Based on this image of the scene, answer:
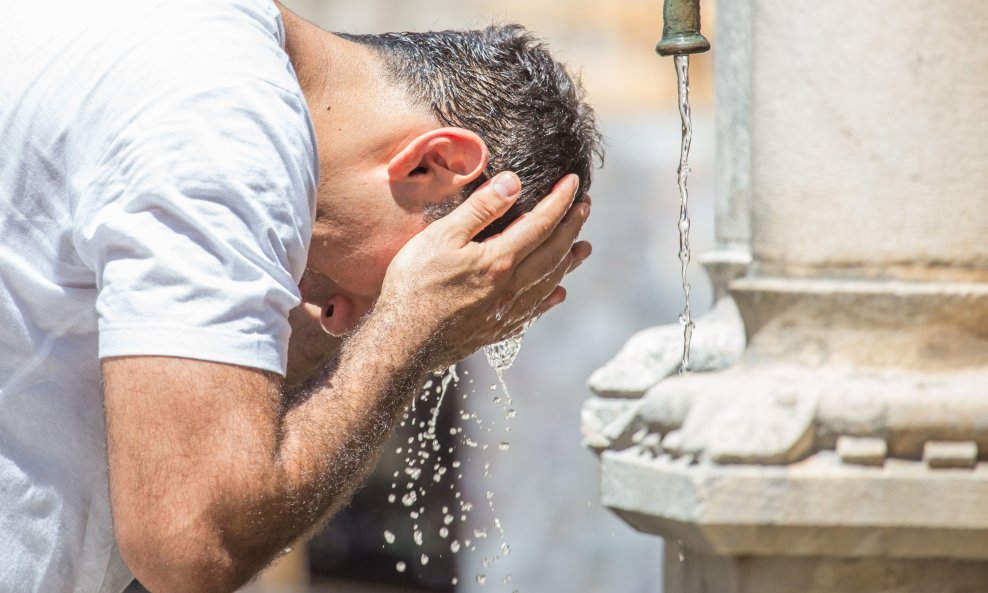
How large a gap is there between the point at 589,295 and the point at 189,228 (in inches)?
153

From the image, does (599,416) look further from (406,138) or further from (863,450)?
(863,450)

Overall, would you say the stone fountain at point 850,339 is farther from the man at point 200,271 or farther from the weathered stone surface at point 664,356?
the weathered stone surface at point 664,356

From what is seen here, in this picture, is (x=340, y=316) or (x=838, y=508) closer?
→ (x=838, y=508)

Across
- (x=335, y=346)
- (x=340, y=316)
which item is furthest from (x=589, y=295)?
(x=340, y=316)

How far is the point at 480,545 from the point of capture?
6.18 meters

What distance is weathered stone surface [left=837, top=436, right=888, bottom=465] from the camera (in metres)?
1.62

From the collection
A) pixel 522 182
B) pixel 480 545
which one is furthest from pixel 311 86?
pixel 480 545

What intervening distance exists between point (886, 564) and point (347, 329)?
110 centimetres

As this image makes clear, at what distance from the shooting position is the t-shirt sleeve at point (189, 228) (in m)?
1.66

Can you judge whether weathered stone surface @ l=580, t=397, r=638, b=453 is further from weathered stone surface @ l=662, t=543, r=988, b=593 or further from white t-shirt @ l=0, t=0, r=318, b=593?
white t-shirt @ l=0, t=0, r=318, b=593

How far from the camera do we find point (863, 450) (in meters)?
1.62

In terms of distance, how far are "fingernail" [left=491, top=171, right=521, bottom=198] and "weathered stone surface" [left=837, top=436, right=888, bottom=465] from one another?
2.48 feet

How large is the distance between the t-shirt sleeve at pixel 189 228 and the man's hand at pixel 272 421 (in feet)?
0.12

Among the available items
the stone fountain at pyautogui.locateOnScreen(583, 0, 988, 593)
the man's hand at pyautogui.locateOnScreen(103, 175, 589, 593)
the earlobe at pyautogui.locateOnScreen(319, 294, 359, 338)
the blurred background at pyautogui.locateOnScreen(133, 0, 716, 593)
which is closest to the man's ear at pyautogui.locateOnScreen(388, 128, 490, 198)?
the man's hand at pyautogui.locateOnScreen(103, 175, 589, 593)
